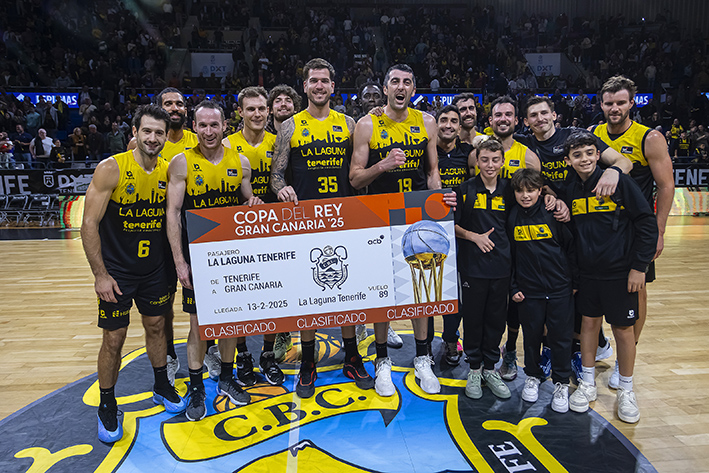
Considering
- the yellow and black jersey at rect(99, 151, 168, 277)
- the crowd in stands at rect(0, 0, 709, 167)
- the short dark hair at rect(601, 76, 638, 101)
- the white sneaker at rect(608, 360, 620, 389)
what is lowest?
the white sneaker at rect(608, 360, 620, 389)

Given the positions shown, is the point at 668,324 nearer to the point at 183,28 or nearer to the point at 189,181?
the point at 189,181

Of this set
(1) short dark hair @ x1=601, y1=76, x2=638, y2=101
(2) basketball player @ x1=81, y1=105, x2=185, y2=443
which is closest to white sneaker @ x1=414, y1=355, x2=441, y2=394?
(2) basketball player @ x1=81, y1=105, x2=185, y2=443

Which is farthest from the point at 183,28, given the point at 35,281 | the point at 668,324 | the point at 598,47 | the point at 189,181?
the point at 668,324

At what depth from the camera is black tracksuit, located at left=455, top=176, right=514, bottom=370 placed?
3.35 meters

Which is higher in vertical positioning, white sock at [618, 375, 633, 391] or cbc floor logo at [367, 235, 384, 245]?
cbc floor logo at [367, 235, 384, 245]

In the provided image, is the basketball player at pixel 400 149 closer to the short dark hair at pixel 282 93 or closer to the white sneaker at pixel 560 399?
the white sneaker at pixel 560 399

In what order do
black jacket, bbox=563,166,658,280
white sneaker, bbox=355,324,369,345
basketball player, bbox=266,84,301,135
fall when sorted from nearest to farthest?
1. black jacket, bbox=563,166,658,280
2. basketball player, bbox=266,84,301,135
3. white sneaker, bbox=355,324,369,345

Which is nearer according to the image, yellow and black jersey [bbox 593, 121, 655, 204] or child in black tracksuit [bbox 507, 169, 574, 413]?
child in black tracksuit [bbox 507, 169, 574, 413]

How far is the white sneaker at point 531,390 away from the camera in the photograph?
3359 mm

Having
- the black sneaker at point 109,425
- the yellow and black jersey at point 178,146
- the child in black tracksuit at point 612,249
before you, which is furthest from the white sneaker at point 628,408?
the yellow and black jersey at point 178,146

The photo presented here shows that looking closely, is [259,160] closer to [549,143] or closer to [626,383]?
[549,143]

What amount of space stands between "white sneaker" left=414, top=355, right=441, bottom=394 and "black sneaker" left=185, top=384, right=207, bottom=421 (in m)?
1.61

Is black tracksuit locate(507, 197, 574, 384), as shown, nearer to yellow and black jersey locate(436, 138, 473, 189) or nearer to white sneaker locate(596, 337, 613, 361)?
yellow and black jersey locate(436, 138, 473, 189)

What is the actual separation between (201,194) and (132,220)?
1.61ft
